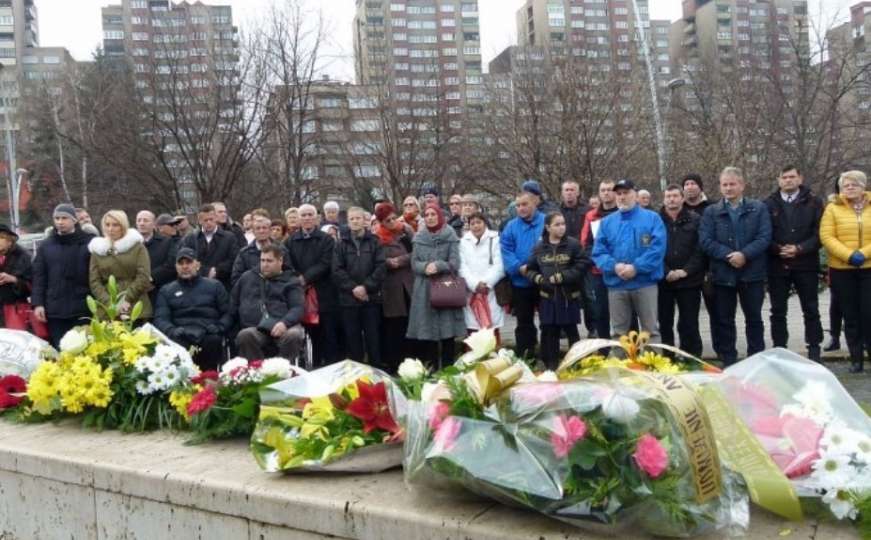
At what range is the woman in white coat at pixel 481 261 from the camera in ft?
28.7

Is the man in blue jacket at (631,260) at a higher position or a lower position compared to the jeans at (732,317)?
higher

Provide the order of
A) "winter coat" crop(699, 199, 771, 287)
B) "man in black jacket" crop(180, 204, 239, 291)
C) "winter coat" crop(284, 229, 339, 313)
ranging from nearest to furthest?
"winter coat" crop(699, 199, 771, 287) → "winter coat" crop(284, 229, 339, 313) → "man in black jacket" crop(180, 204, 239, 291)

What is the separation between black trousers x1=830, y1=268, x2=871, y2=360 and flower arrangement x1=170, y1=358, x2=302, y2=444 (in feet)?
19.0

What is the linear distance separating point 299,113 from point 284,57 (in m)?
1.50

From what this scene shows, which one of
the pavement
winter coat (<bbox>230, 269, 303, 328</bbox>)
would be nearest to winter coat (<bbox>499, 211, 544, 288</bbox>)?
the pavement

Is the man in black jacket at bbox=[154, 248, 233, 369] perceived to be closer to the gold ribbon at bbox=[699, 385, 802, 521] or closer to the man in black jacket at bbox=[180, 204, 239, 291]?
the man in black jacket at bbox=[180, 204, 239, 291]

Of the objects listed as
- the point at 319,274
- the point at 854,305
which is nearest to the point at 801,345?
the point at 854,305

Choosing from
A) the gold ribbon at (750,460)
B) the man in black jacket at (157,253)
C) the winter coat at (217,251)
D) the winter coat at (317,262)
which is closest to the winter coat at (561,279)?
the winter coat at (317,262)

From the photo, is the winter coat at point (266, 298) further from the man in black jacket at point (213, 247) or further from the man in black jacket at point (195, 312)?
the man in black jacket at point (213, 247)

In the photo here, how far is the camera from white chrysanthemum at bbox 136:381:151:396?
417 centimetres

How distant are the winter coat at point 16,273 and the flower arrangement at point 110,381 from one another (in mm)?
5329

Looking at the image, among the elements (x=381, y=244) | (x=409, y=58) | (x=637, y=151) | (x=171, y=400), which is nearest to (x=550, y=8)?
(x=409, y=58)

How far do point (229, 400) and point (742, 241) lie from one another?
5628 mm

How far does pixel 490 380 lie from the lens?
8.52ft
